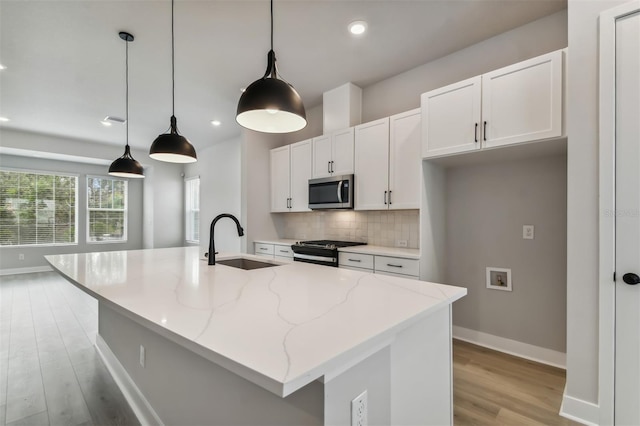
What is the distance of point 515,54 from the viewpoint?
2.62m

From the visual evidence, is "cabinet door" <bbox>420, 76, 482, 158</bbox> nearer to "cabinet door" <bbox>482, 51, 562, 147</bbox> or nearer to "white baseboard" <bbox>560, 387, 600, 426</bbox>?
"cabinet door" <bbox>482, 51, 562, 147</bbox>

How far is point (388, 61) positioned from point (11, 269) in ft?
26.8

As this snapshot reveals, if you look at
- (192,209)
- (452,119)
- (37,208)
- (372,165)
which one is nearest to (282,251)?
(372,165)

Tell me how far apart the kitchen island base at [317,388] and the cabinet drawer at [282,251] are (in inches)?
82.1

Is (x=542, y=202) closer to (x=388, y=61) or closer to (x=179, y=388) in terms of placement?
(x=388, y=61)

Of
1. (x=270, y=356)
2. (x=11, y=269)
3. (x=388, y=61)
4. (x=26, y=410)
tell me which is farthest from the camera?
(x=11, y=269)

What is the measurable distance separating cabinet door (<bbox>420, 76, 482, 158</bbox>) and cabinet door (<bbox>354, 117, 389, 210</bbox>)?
0.51m

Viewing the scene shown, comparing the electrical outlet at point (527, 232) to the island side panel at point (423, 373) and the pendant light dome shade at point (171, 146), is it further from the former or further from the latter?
the pendant light dome shade at point (171, 146)

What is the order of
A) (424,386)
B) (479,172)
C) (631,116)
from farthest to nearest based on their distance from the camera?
(479,172)
(631,116)
(424,386)

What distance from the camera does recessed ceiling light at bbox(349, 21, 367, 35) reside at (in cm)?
250

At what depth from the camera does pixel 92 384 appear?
2.21 meters

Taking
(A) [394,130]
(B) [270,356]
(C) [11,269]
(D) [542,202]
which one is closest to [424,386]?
(B) [270,356]

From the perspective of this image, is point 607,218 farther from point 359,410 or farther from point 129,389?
point 129,389

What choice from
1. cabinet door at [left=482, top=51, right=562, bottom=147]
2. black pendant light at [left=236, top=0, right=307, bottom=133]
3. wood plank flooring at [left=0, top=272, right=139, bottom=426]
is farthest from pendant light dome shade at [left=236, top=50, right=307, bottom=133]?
wood plank flooring at [left=0, top=272, right=139, bottom=426]
